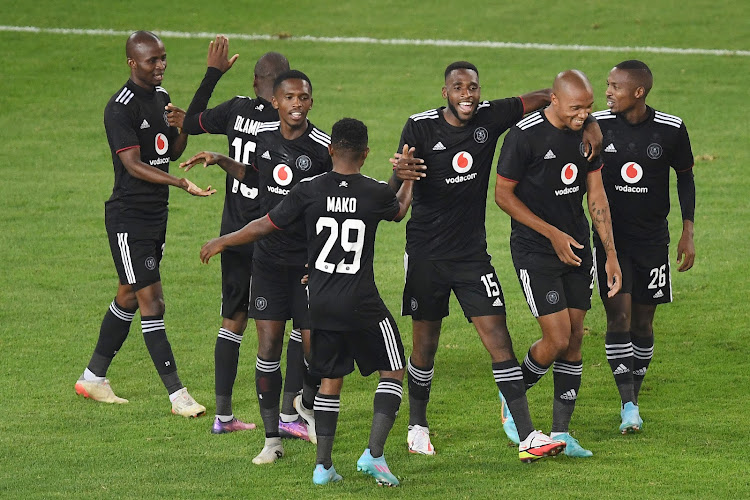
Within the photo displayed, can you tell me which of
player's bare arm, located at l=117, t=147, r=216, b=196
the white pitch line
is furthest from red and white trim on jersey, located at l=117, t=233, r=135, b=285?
the white pitch line

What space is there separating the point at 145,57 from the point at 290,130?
1.77m

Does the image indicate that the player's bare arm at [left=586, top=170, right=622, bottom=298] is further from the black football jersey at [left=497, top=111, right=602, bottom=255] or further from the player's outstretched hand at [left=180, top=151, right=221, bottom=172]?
the player's outstretched hand at [left=180, top=151, right=221, bottom=172]

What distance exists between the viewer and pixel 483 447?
26.8ft

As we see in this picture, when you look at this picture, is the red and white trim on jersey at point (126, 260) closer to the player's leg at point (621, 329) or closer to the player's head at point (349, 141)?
the player's head at point (349, 141)

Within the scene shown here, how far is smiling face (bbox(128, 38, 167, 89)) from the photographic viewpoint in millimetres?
A: 9117

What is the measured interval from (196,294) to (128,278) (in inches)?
127

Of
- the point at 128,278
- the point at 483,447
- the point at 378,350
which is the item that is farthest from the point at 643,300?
the point at 128,278

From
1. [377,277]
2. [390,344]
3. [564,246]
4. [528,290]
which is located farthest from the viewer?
[377,277]

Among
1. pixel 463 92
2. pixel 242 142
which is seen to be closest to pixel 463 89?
pixel 463 92

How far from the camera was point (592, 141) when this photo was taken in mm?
7914

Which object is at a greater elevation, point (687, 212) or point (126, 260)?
point (687, 212)

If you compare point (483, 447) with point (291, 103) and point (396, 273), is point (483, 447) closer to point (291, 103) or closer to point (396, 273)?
point (291, 103)

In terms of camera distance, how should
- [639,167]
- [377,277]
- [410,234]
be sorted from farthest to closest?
[377,277] → [639,167] → [410,234]

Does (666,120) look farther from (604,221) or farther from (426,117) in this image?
(426,117)
